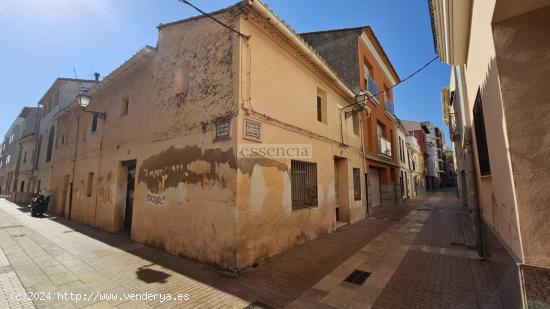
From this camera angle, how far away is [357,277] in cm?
432

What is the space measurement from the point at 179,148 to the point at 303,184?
354 centimetres

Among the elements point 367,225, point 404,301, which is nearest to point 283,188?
point 404,301

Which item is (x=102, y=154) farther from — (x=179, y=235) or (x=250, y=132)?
(x=250, y=132)

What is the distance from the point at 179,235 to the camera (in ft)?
18.6

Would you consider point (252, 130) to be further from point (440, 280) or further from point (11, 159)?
point (11, 159)

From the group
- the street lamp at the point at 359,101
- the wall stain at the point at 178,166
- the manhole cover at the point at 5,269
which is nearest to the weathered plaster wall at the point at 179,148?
the wall stain at the point at 178,166

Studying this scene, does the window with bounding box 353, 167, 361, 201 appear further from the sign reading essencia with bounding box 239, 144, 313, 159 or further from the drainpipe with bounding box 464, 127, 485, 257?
the drainpipe with bounding box 464, 127, 485, 257

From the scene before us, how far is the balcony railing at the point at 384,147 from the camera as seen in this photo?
43.8 ft

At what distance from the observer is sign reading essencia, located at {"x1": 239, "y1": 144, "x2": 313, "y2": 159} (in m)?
5.00

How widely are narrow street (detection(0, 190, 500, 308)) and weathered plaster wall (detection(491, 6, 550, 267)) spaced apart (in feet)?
6.84

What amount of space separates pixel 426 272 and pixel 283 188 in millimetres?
3344

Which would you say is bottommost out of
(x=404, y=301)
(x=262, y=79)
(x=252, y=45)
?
(x=404, y=301)

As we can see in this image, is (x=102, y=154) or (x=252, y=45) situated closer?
(x=252, y=45)

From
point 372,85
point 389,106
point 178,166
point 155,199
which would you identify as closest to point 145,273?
point 155,199
